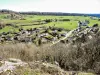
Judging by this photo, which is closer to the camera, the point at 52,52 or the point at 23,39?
the point at 52,52

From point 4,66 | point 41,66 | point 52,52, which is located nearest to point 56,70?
point 41,66

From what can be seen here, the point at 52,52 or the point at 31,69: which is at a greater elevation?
the point at 31,69

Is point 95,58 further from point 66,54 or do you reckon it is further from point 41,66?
point 41,66

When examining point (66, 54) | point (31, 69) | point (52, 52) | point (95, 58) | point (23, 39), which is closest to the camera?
point (31, 69)

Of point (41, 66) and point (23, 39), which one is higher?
point (41, 66)

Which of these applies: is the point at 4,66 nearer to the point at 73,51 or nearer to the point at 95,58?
the point at 95,58

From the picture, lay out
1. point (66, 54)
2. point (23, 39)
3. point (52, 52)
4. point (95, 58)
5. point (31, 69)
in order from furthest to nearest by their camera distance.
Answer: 1. point (23, 39)
2. point (52, 52)
3. point (66, 54)
4. point (95, 58)
5. point (31, 69)

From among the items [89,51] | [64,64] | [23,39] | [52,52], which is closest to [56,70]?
[64,64]

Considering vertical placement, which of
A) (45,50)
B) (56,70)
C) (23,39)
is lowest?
(23,39)

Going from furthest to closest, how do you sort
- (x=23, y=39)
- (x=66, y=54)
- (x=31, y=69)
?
(x=23, y=39), (x=66, y=54), (x=31, y=69)
